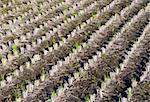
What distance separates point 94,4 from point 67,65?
2.86m

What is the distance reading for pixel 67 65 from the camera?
5551mm

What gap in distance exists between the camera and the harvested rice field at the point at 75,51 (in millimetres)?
4949

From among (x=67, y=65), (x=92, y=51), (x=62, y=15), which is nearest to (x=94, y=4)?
(x=62, y=15)

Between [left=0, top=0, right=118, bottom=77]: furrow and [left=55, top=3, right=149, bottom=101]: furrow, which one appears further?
[left=0, top=0, right=118, bottom=77]: furrow

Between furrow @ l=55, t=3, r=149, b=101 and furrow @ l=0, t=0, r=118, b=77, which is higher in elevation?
furrow @ l=0, t=0, r=118, b=77

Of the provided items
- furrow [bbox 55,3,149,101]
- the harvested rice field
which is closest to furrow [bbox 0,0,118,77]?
the harvested rice field

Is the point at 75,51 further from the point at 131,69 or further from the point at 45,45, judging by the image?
the point at 131,69

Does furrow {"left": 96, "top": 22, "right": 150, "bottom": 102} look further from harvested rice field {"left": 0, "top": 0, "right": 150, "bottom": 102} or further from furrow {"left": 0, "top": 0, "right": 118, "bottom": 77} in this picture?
furrow {"left": 0, "top": 0, "right": 118, "bottom": 77}

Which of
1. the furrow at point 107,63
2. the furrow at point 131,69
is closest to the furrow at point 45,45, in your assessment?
the furrow at point 107,63

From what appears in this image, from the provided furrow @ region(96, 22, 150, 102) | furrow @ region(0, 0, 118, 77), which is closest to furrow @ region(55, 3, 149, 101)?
furrow @ region(96, 22, 150, 102)

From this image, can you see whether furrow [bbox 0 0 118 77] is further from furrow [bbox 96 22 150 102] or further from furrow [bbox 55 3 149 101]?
furrow [bbox 96 22 150 102]

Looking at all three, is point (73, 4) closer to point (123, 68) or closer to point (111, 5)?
point (111, 5)

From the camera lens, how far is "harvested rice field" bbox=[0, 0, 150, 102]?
16.2ft

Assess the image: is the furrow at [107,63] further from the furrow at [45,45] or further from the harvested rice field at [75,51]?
the furrow at [45,45]
